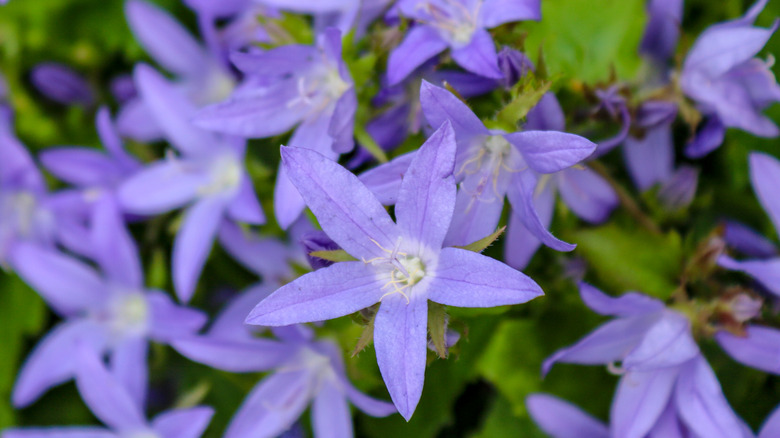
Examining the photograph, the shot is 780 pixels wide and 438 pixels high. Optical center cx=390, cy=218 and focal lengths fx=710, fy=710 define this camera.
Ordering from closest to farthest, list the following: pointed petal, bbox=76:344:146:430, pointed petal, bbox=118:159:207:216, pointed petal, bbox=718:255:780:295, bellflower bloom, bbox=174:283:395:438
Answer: pointed petal, bbox=718:255:780:295 < bellflower bloom, bbox=174:283:395:438 < pointed petal, bbox=76:344:146:430 < pointed petal, bbox=118:159:207:216

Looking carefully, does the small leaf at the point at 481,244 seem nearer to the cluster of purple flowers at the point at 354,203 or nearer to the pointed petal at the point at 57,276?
the cluster of purple flowers at the point at 354,203

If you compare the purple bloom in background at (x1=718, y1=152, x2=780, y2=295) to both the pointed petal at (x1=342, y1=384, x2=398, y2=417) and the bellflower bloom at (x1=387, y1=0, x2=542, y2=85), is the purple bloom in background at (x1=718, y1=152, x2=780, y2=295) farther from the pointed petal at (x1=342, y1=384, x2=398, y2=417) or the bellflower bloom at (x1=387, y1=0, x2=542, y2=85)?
the pointed petal at (x1=342, y1=384, x2=398, y2=417)

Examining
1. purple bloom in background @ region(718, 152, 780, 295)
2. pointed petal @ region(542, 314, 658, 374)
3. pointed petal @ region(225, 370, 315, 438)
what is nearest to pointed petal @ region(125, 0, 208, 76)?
pointed petal @ region(225, 370, 315, 438)

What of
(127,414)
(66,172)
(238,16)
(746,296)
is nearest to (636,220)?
(746,296)

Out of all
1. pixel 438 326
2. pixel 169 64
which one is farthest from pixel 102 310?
pixel 438 326

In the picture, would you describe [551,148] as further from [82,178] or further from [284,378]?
[82,178]

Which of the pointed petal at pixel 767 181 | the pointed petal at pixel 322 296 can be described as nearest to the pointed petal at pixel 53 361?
the pointed petal at pixel 322 296
